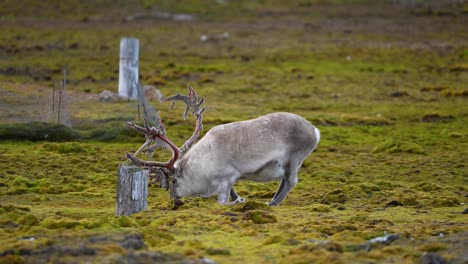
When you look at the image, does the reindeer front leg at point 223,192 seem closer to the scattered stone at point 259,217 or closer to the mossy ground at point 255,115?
the mossy ground at point 255,115

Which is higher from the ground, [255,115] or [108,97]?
[108,97]

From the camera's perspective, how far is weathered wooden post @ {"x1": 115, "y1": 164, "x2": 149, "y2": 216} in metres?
13.8

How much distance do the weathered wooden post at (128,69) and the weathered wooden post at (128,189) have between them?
13236 millimetres

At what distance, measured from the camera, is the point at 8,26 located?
55281mm

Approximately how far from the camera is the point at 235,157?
49.1 feet

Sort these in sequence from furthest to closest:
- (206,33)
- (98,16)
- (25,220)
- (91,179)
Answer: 1. (98,16)
2. (206,33)
3. (91,179)
4. (25,220)

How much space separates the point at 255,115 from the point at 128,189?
1369cm

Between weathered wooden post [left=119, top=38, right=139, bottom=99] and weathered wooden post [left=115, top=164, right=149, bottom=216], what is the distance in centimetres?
1324

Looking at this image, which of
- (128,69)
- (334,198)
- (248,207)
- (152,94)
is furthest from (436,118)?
(248,207)

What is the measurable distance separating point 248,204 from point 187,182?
4.63ft

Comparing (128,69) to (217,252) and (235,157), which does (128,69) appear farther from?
(217,252)

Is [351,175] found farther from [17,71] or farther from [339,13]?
[339,13]

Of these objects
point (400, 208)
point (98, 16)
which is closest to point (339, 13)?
point (98, 16)

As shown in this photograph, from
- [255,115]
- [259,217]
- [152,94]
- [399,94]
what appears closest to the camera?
[259,217]
